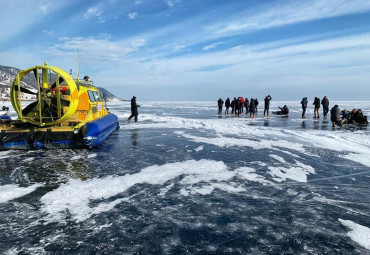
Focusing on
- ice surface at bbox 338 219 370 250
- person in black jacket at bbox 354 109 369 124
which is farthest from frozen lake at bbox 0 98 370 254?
person in black jacket at bbox 354 109 369 124

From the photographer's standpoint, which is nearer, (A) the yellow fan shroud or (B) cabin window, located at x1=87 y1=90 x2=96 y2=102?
(A) the yellow fan shroud

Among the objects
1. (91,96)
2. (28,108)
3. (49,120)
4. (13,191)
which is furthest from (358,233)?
(91,96)

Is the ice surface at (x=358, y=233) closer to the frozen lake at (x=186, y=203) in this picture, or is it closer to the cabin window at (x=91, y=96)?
the frozen lake at (x=186, y=203)

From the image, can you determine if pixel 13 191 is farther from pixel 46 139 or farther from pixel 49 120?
pixel 49 120

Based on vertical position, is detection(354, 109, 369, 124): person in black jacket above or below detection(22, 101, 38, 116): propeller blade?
below

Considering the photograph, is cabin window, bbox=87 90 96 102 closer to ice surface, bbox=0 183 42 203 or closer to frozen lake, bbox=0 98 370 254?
frozen lake, bbox=0 98 370 254

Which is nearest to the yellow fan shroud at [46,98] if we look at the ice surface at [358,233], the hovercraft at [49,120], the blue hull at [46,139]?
the hovercraft at [49,120]

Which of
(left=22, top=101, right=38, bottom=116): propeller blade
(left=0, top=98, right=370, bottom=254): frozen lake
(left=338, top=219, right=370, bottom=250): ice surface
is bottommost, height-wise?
(left=338, top=219, right=370, bottom=250): ice surface

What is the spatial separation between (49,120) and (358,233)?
28.9 feet

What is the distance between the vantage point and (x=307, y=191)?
13.7ft

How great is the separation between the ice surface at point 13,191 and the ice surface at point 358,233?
4841mm

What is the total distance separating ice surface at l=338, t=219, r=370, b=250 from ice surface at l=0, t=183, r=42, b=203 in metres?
4.84

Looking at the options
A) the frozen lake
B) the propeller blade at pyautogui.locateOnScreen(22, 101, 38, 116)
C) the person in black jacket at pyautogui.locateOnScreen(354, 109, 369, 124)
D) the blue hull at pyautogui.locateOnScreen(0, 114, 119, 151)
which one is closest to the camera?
the frozen lake

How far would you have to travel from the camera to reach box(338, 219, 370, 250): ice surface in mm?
2678
